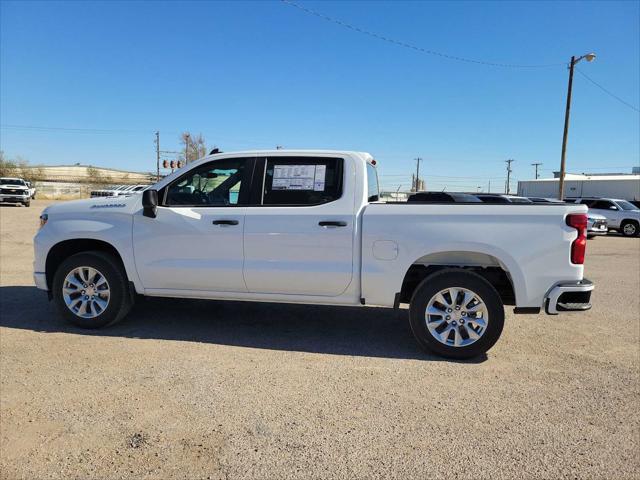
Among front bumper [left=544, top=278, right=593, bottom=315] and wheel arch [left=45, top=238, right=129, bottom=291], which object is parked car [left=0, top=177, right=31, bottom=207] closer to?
wheel arch [left=45, top=238, right=129, bottom=291]

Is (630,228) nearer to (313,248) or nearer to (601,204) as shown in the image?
(601,204)

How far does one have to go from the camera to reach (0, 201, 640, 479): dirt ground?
8.87 feet

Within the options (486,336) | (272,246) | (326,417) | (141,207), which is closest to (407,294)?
(486,336)

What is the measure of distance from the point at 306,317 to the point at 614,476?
3632 millimetres

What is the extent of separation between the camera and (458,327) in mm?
4344

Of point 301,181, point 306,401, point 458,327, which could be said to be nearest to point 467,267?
point 458,327

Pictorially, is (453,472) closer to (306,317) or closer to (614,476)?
(614,476)

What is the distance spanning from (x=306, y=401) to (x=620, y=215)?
23335 millimetres

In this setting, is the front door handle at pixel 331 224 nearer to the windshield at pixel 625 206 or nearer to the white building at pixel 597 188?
the windshield at pixel 625 206

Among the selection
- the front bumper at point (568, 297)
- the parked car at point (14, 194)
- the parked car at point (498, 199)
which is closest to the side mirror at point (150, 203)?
the front bumper at point (568, 297)

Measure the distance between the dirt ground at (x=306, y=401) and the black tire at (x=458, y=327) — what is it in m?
0.13

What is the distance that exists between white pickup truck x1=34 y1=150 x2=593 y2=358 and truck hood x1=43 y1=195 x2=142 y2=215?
1cm

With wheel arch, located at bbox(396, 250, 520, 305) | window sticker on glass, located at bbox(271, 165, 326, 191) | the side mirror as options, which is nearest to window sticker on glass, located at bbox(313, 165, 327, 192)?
window sticker on glass, located at bbox(271, 165, 326, 191)

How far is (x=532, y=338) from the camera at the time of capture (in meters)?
5.09
